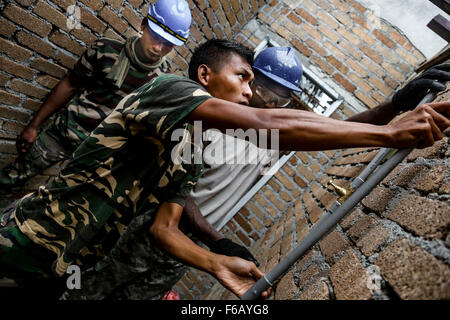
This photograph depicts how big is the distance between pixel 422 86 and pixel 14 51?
2.03 m

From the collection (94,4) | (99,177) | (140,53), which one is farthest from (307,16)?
(99,177)

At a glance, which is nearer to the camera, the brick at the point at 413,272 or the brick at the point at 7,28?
the brick at the point at 413,272

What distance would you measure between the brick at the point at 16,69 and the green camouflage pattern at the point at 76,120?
0.82 feet

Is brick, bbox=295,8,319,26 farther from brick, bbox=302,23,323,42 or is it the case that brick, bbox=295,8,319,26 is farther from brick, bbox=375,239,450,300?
brick, bbox=375,239,450,300

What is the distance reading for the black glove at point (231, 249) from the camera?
45.8 inches

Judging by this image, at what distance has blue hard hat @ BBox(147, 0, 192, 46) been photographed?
168 centimetres

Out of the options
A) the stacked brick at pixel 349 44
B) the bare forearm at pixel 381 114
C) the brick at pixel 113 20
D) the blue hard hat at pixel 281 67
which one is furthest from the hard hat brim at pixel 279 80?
the brick at pixel 113 20

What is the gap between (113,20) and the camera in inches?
67.6

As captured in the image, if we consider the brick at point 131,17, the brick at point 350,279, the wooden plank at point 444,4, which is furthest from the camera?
the brick at point 131,17

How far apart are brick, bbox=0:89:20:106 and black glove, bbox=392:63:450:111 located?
84.1 inches

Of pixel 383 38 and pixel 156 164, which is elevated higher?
pixel 383 38

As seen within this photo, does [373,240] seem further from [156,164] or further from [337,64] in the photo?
[337,64]

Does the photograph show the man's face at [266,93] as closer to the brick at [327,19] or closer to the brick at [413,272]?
the brick at [327,19]

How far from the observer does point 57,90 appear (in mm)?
1668
